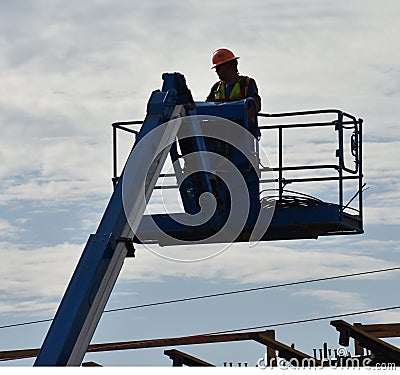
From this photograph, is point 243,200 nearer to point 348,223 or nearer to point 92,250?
point 348,223

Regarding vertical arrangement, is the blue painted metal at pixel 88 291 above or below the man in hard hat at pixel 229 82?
Answer: below

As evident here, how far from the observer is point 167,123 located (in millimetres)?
11969

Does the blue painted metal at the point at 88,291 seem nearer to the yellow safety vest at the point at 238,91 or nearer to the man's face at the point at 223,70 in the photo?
the yellow safety vest at the point at 238,91

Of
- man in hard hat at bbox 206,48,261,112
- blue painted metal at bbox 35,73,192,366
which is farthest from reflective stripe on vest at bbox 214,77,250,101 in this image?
blue painted metal at bbox 35,73,192,366

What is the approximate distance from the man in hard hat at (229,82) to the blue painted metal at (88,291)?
166 inches

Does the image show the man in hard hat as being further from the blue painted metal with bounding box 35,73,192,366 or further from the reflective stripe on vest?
the blue painted metal with bounding box 35,73,192,366

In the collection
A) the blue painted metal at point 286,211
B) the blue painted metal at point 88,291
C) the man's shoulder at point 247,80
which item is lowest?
the blue painted metal at point 88,291

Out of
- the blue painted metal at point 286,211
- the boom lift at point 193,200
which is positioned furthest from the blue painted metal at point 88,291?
the blue painted metal at point 286,211

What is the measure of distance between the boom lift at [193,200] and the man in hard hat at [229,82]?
50cm

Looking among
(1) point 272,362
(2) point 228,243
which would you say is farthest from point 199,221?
(1) point 272,362

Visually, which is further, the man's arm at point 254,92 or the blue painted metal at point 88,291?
the man's arm at point 254,92

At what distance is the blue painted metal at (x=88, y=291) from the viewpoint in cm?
956

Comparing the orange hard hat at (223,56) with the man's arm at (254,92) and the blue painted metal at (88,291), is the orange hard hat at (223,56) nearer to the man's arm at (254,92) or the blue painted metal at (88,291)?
the man's arm at (254,92)

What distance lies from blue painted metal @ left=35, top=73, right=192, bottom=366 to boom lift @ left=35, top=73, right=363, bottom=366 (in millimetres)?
11
